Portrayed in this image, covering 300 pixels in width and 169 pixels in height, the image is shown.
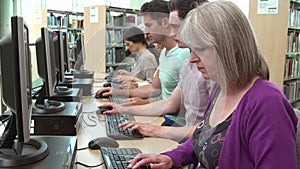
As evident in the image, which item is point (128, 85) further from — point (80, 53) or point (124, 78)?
point (80, 53)

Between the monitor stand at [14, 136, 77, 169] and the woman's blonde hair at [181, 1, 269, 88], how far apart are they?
1.65 feet

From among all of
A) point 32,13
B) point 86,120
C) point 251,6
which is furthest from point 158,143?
point 32,13

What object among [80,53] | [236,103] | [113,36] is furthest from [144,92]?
[113,36]

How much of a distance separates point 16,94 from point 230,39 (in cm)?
60

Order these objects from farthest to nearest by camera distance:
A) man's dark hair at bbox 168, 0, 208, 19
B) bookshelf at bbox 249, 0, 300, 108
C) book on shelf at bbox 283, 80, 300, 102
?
book on shelf at bbox 283, 80, 300, 102, bookshelf at bbox 249, 0, 300, 108, man's dark hair at bbox 168, 0, 208, 19

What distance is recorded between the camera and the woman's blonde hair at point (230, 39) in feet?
3.02

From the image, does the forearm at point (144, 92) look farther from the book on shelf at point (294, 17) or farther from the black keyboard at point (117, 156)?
the book on shelf at point (294, 17)

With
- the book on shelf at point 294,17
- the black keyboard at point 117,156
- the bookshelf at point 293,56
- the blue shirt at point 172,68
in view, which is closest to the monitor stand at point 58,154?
the black keyboard at point 117,156

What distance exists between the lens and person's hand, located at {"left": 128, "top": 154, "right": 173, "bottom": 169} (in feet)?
3.39

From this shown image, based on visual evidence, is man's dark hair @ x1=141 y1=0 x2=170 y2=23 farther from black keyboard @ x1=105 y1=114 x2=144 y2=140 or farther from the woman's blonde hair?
the woman's blonde hair

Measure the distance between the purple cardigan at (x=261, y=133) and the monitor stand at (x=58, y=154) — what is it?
437 millimetres

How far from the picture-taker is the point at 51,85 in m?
1.46

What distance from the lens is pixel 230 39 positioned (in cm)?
92

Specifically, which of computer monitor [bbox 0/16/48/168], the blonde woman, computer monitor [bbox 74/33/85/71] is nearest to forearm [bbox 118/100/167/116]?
the blonde woman
